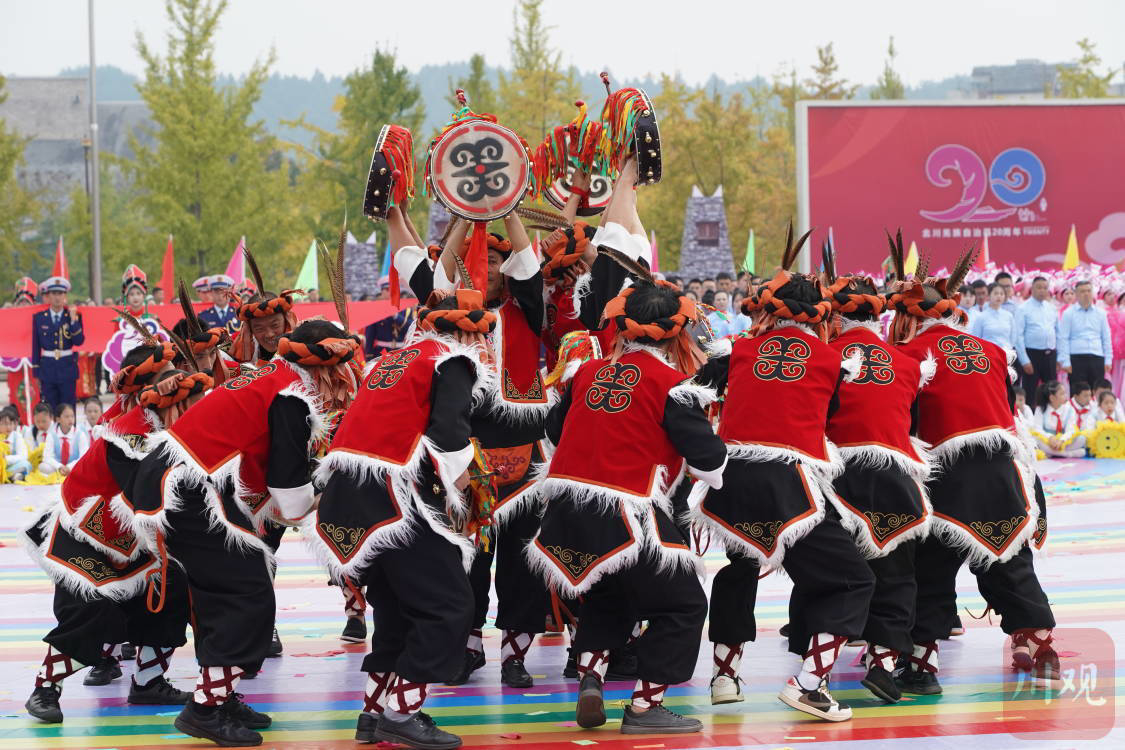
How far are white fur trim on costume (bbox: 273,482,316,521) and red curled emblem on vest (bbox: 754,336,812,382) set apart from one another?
63.9 inches

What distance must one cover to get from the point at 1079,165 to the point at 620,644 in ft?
71.2

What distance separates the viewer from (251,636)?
4.47 meters

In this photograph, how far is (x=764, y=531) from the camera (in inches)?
184

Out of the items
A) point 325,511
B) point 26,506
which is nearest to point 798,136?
point 26,506

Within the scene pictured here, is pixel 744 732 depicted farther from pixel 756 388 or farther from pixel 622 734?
pixel 756 388

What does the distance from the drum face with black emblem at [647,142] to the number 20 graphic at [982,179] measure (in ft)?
62.8

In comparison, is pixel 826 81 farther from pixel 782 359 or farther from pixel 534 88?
pixel 782 359

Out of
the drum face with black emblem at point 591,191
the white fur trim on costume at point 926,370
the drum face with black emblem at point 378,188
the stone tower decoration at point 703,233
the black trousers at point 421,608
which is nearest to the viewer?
the black trousers at point 421,608

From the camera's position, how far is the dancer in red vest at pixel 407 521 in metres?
4.34

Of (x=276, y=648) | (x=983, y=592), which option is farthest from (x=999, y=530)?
(x=276, y=648)

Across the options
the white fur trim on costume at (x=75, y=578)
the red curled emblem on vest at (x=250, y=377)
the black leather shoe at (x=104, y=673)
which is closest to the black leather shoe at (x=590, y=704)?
the red curled emblem on vest at (x=250, y=377)

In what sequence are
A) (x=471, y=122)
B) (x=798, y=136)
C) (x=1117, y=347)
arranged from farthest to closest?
(x=798, y=136) < (x=1117, y=347) < (x=471, y=122)

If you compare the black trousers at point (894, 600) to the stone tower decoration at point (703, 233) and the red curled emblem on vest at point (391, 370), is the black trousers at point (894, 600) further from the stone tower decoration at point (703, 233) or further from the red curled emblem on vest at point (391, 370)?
the stone tower decoration at point (703, 233)

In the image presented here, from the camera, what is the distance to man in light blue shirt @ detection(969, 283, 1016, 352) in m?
Answer: 13.7
